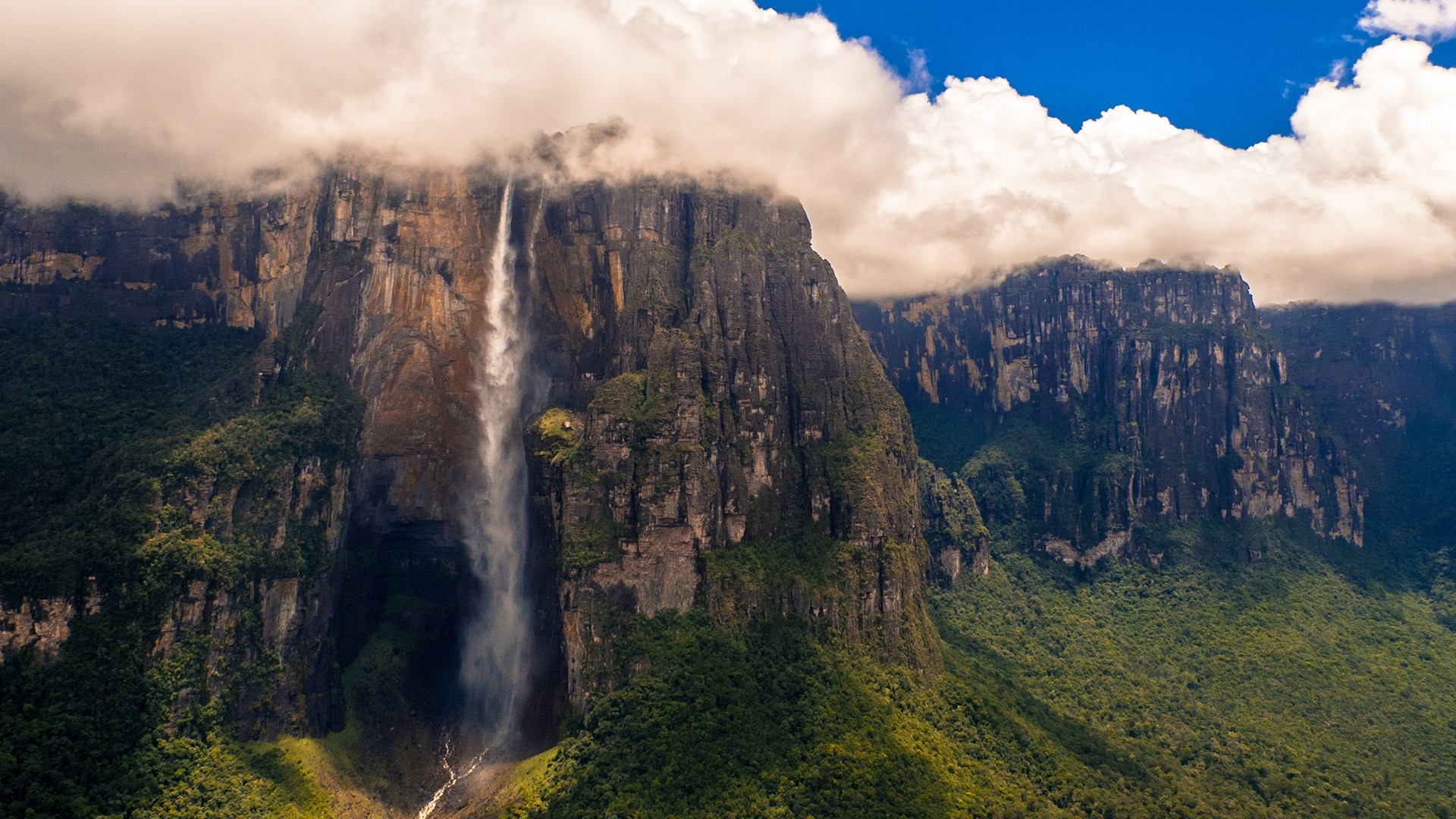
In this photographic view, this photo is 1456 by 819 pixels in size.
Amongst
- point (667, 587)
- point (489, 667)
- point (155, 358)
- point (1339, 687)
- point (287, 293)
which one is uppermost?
point (287, 293)

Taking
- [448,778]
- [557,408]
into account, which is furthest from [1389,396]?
[448,778]

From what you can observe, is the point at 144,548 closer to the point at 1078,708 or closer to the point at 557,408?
the point at 557,408

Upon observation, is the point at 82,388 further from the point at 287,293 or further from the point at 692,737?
the point at 692,737

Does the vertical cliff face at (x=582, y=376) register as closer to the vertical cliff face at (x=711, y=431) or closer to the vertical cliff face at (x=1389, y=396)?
the vertical cliff face at (x=711, y=431)

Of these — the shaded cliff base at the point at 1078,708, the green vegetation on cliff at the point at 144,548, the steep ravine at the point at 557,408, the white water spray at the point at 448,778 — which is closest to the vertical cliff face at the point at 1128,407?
the shaded cliff base at the point at 1078,708

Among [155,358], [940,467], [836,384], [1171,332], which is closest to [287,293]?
[155,358]

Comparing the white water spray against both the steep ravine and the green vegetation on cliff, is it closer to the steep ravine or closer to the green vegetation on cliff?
the steep ravine
